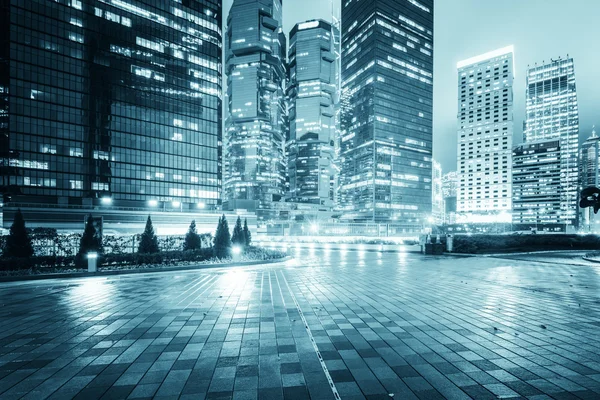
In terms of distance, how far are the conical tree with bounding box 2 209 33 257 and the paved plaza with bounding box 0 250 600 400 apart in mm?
5949

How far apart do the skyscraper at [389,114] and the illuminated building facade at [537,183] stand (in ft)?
200

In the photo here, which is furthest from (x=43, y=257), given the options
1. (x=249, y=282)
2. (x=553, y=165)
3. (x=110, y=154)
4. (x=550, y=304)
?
(x=553, y=165)

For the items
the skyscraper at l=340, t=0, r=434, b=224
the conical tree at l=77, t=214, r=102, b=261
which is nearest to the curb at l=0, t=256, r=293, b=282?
the conical tree at l=77, t=214, r=102, b=261

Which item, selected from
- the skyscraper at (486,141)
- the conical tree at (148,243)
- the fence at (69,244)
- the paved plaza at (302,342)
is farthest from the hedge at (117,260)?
the skyscraper at (486,141)

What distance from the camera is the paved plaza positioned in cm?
438

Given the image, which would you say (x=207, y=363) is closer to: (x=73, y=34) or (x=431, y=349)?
(x=431, y=349)

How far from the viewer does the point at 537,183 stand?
169625mm

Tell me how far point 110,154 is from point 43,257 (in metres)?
74.8

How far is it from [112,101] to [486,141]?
196 metres

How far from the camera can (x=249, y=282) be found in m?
13.2

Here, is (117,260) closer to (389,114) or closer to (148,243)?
(148,243)

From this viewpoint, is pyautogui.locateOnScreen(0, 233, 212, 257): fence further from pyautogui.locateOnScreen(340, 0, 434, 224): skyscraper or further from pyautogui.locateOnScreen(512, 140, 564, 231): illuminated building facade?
pyautogui.locateOnScreen(512, 140, 564, 231): illuminated building facade

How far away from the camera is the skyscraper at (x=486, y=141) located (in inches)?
6762

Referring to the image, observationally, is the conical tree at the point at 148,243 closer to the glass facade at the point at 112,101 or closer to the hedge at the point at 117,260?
the hedge at the point at 117,260
